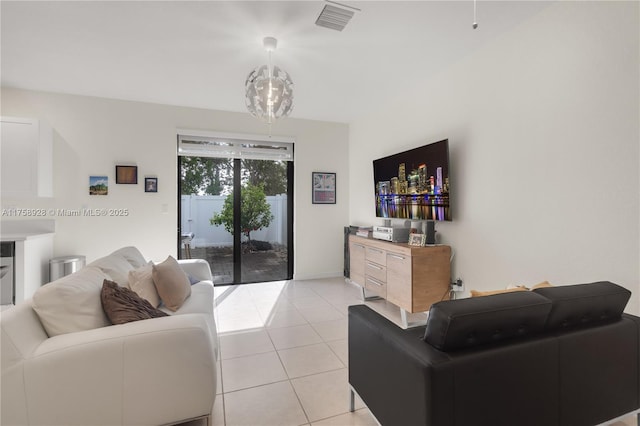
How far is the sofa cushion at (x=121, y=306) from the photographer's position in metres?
1.62

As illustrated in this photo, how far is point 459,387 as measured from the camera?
110 cm

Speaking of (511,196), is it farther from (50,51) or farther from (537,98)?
(50,51)

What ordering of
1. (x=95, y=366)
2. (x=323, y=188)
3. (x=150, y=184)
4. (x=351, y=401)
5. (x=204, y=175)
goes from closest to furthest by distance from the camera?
(x=95, y=366) → (x=351, y=401) → (x=150, y=184) → (x=204, y=175) → (x=323, y=188)

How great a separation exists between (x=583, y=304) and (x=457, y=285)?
5.59 ft

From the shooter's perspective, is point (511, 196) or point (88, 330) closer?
point (88, 330)

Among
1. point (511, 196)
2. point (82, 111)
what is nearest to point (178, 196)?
point (82, 111)

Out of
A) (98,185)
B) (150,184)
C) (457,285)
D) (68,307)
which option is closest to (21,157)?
(98,185)

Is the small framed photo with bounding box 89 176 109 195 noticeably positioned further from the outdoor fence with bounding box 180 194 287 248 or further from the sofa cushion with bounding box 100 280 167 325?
the sofa cushion with bounding box 100 280 167 325

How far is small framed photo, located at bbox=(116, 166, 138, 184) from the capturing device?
4059 millimetres

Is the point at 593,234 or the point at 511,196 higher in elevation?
the point at 511,196

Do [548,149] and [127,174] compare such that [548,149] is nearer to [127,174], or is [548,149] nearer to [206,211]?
[206,211]

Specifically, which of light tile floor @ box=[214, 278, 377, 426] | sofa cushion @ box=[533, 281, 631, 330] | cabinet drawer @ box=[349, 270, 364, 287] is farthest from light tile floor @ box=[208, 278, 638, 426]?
sofa cushion @ box=[533, 281, 631, 330]

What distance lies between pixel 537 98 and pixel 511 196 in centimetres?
78

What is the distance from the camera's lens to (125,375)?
4.55ft
